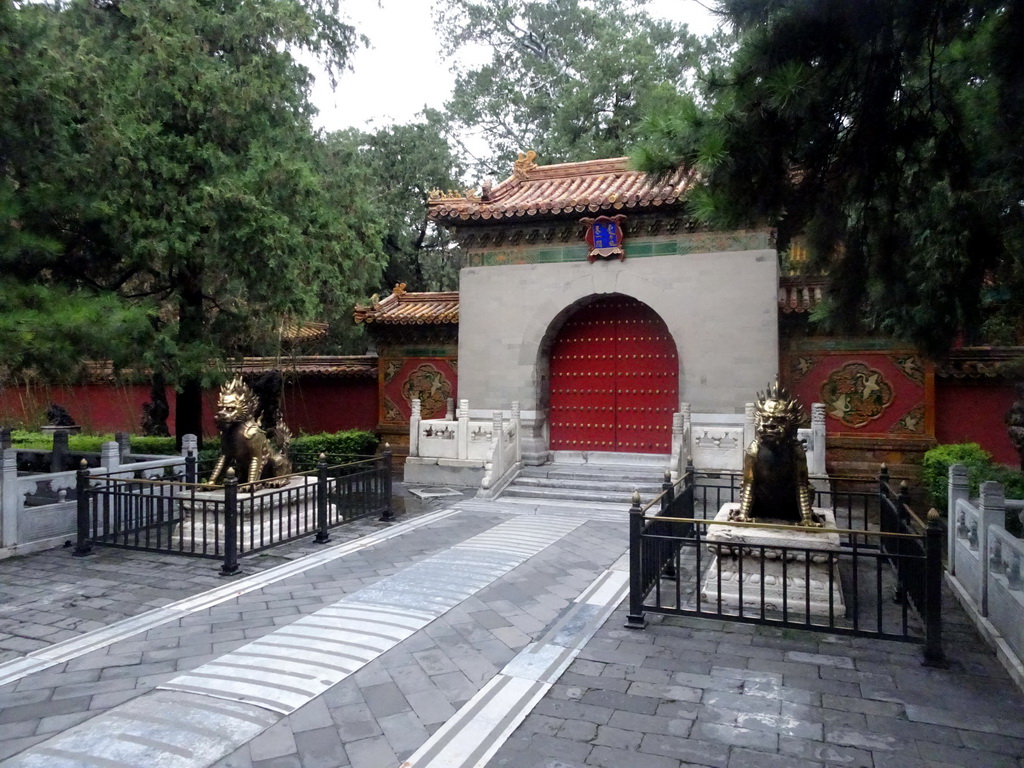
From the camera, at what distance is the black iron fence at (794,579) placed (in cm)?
464

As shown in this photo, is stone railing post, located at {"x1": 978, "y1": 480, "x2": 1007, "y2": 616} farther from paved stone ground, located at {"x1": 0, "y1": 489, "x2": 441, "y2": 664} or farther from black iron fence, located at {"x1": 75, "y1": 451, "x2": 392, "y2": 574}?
black iron fence, located at {"x1": 75, "y1": 451, "x2": 392, "y2": 574}

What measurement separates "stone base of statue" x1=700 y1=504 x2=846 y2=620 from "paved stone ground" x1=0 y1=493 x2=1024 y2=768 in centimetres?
43

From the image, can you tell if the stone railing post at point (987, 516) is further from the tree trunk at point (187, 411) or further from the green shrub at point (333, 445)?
the tree trunk at point (187, 411)

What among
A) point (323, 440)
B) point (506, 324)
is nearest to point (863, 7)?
point (506, 324)

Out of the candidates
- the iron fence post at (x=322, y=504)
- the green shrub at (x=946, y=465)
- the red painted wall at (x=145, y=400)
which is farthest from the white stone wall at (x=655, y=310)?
the iron fence post at (x=322, y=504)

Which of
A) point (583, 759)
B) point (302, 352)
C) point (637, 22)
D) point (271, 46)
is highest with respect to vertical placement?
point (637, 22)

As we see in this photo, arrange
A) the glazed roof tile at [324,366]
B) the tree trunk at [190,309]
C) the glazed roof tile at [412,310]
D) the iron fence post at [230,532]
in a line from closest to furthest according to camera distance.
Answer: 1. the iron fence post at [230,532]
2. the tree trunk at [190,309]
3. the glazed roof tile at [412,310]
4. the glazed roof tile at [324,366]

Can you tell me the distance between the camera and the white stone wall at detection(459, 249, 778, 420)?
12164 mm

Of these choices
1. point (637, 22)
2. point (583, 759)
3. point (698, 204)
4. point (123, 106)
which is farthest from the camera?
point (637, 22)

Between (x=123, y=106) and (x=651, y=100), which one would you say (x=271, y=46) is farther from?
(x=651, y=100)

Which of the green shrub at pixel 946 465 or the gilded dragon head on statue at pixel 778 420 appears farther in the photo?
the green shrub at pixel 946 465

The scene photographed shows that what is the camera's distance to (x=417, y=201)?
21.7 meters

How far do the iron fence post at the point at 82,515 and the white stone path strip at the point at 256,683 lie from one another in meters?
3.40

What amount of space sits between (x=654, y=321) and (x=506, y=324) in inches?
110
